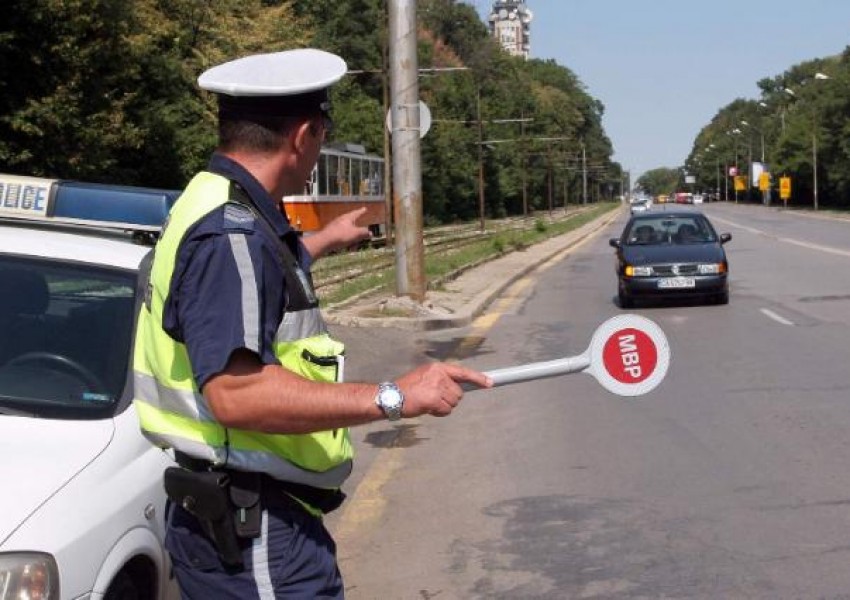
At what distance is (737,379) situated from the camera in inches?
436

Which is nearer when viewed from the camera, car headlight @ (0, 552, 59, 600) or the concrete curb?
car headlight @ (0, 552, 59, 600)

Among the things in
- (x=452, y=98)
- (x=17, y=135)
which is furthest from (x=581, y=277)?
(x=452, y=98)

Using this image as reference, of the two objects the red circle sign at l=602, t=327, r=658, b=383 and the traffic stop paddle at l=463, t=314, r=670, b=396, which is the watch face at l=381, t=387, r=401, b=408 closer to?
the traffic stop paddle at l=463, t=314, r=670, b=396

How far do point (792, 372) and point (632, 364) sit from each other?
29.8 feet

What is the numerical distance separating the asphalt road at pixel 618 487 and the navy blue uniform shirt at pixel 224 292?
311cm

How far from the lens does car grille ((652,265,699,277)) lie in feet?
61.0

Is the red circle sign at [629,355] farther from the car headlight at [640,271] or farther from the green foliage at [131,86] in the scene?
the green foliage at [131,86]

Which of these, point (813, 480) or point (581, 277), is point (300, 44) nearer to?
point (581, 277)

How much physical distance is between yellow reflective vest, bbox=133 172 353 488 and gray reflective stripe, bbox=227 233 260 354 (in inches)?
4.9

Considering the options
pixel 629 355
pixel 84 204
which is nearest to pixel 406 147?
pixel 84 204

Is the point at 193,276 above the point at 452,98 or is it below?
below

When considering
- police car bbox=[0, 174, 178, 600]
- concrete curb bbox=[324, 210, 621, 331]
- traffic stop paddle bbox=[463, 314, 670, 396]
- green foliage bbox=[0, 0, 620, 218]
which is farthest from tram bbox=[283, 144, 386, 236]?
traffic stop paddle bbox=[463, 314, 670, 396]

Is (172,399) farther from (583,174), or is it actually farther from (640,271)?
(583,174)

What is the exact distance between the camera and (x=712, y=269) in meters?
18.5
